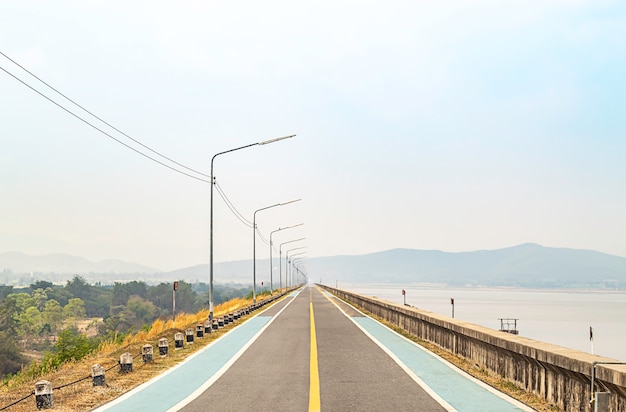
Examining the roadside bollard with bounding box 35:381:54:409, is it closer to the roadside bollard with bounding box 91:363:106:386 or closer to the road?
the road

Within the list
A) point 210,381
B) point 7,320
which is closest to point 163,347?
point 210,381

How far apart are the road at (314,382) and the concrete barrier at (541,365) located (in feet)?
2.04

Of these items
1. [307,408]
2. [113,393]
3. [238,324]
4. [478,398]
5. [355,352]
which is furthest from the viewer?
[238,324]

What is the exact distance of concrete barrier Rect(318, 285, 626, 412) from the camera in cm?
805

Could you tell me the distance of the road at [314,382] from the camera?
10125mm

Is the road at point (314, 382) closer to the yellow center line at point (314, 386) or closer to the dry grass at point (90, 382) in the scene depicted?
the yellow center line at point (314, 386)

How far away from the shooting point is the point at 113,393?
11.8 m

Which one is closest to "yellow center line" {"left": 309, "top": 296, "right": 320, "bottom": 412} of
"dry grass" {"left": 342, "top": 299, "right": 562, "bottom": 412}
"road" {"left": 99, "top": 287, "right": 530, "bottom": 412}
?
"road" {"left": 99, "top": 287, "right": 530, "bottom": 412}

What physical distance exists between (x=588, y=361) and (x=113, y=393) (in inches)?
318

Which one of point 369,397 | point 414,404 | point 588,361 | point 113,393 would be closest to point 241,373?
point 113,393

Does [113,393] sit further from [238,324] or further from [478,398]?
[238,324]

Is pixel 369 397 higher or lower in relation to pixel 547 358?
lower

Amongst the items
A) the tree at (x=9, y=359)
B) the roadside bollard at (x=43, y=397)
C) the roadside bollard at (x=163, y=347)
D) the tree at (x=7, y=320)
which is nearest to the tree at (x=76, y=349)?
the roadside bollard at (x=163, y=347)

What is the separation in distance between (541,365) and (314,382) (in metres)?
4.21
